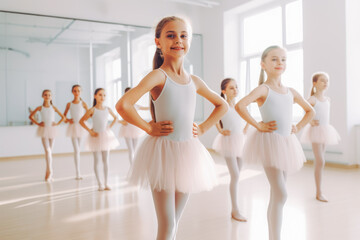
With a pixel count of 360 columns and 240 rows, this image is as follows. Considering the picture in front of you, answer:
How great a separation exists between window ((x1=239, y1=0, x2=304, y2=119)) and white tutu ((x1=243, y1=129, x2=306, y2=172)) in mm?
4503

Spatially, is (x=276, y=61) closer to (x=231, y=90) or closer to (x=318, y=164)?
(x=231, y=90)

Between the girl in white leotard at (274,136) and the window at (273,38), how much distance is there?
4.46 metres

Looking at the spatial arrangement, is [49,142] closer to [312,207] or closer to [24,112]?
[24,112]

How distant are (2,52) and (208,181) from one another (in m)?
6.22

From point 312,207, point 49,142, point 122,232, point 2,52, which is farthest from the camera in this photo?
point 2,52

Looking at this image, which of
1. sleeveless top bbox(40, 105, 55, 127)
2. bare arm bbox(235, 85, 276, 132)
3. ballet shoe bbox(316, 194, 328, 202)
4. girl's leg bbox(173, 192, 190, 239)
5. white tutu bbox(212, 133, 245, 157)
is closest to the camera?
girl's leg bbox(173, 192, 190, 239)

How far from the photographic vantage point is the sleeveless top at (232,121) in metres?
2.92

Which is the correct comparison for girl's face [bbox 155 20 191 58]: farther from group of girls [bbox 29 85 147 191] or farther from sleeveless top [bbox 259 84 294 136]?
group of girls [bbox 29 85 147 191]

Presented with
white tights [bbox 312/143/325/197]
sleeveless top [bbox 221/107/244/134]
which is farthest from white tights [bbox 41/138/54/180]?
white tights [bbox 312/143/325/197]

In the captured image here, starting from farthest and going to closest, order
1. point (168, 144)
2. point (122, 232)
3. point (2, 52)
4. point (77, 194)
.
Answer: point (2, 52) → point (77, 194) → point (122, 232) → point (168, 144)

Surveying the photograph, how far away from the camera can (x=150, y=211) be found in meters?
3.02

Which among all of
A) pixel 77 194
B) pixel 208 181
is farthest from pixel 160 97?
pixel 77 194

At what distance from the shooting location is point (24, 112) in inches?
255

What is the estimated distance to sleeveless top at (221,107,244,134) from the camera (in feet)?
9.57
